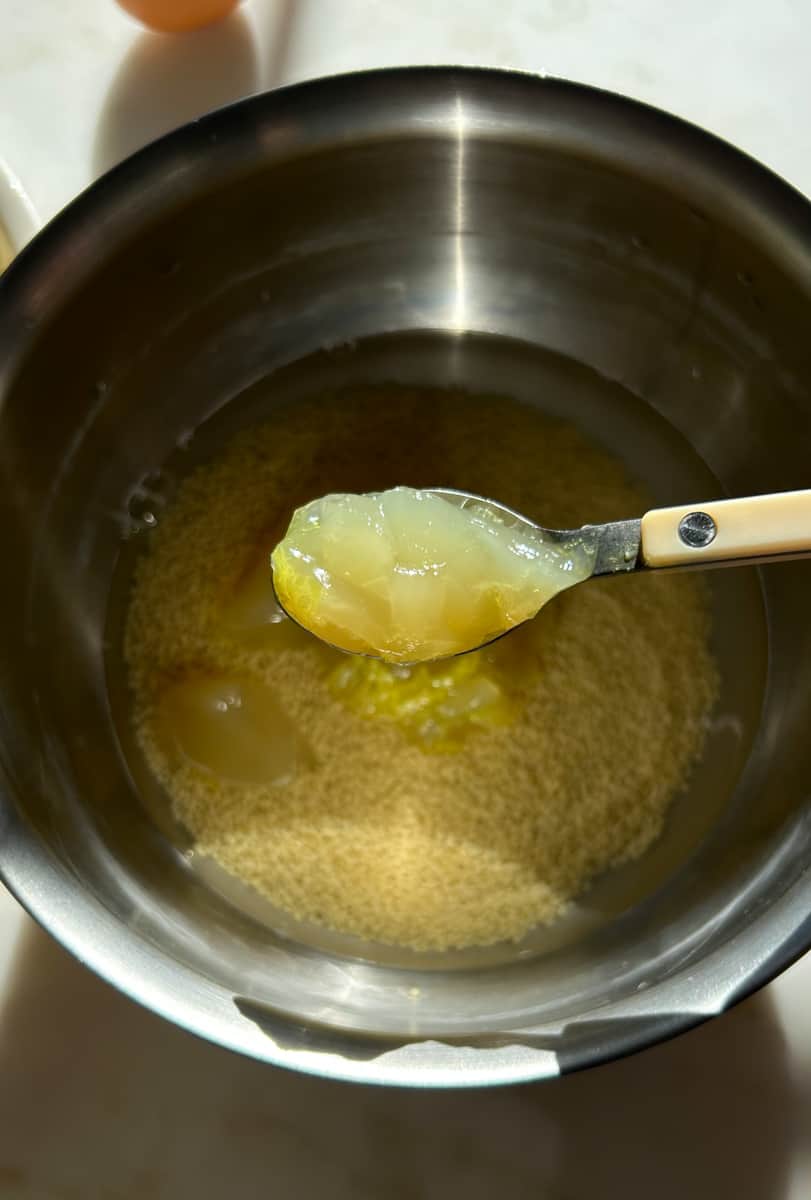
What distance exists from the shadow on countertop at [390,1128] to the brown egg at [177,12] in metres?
0.93

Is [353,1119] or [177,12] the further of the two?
[177,12]

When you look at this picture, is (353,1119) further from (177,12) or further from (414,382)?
(177,12)

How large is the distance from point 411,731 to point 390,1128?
330 mm

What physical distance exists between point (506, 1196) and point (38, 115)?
1.08m

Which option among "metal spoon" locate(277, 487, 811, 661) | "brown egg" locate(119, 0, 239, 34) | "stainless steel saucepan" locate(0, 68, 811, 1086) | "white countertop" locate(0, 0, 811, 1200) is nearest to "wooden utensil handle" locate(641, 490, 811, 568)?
"metal spoon" locate(277, 487, 811, 661)

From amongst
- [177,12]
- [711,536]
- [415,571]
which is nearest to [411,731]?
[415,571]

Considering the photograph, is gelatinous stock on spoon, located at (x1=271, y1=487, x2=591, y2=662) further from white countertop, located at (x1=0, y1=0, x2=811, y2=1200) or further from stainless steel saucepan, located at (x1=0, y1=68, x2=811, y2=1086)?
white countertop, located at (x1=0, y1=0, x2=811, y2=1200)

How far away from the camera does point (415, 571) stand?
772 millimetres

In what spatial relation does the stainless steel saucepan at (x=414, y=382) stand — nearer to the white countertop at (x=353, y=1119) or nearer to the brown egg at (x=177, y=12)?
the white countertop at (x=353, y=1119)

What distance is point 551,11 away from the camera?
1.04 metres

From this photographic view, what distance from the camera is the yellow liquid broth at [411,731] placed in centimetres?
91

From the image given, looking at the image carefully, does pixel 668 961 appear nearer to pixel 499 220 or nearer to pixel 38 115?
pixel 499 220

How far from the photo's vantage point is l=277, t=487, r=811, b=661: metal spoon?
26.1 inches

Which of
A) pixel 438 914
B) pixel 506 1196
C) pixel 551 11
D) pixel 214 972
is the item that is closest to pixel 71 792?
pixel 214 972
